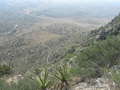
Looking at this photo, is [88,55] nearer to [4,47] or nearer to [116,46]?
[116,46]

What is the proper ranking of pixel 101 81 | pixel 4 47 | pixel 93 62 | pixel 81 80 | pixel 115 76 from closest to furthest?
pixel 115 76, pixel 101 81, pixel 81 80, pixel 93 62, pixel 4 47

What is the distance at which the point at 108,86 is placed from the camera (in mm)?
10148

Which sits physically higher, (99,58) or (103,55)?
(103,55)

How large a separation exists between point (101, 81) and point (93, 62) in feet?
8.97

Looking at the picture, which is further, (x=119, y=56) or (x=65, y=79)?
(x=119, y=56)

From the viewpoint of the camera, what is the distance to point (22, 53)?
8938 cm

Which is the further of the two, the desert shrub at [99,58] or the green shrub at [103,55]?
the green shrub at [103,55]

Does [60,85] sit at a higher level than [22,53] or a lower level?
higher

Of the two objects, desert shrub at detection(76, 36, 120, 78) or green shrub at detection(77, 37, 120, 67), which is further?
green shrub at detection(77, 37, 120, 67)

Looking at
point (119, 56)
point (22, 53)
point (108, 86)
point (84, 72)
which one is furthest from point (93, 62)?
point (22, 53)

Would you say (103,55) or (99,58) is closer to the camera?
(99,58)

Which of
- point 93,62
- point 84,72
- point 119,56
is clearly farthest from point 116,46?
point 84,72

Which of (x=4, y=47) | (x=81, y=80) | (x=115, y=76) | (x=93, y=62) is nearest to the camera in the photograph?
(x=115, y=76)

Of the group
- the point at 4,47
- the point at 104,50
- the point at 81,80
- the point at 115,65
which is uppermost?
the point at 104,50
